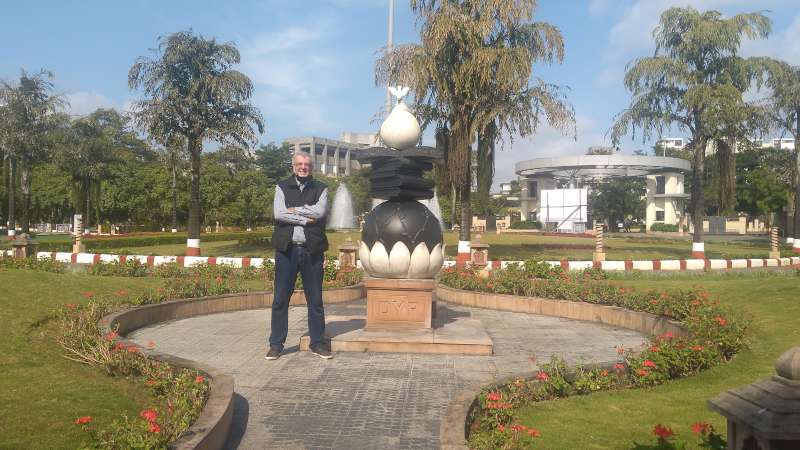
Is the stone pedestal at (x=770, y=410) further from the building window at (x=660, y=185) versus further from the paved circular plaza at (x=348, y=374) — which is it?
the building window at (x=660, y=185)

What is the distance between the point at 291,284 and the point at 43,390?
2.40m

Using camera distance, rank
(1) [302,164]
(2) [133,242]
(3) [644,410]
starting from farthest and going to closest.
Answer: (2) [133,242]
(1) [302,164]
(3) [644,410]

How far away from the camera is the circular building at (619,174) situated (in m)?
50.3

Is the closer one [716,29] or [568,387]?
[568,387]

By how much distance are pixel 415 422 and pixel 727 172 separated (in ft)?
71.5

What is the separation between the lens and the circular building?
1981 inches

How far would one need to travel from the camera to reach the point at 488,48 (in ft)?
54.8

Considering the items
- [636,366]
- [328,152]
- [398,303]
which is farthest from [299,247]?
[328,152]

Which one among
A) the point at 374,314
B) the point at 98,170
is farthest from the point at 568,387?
the point at 98,170

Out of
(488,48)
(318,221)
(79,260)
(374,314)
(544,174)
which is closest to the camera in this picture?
(318,221)

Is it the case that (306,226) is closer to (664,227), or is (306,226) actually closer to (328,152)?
(664,227)

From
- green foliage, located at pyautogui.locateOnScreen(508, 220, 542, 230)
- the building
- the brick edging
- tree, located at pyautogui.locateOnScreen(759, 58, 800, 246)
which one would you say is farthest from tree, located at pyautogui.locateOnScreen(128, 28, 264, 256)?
the building

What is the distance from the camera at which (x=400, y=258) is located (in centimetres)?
697

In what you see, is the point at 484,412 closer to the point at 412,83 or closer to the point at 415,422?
the point at 415,422
